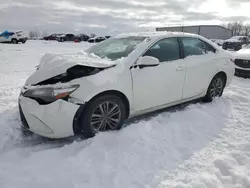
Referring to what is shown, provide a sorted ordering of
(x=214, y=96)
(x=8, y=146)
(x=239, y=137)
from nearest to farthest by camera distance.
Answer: (x=8, y=146) → (x=239, y=137) → (x=214, y=96)

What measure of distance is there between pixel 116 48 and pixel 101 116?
1338 mm

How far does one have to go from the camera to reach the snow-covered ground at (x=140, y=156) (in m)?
2.39

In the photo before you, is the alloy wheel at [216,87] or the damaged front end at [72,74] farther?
the alloy wheel at [216,87]

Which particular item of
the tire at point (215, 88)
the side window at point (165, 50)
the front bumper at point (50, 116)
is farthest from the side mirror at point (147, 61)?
the tire at point (215, 88)

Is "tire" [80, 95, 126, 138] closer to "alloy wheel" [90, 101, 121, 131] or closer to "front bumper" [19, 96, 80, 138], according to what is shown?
"alloy wheel" [90, 101, 121, 131]

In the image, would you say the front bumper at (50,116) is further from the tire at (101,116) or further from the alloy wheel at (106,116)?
the alloy wheel at (106,116)

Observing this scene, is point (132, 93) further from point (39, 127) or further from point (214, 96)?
point (214, 96)

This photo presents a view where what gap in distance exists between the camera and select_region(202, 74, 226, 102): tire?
16.0 feet

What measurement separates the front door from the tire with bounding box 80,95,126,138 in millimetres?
321

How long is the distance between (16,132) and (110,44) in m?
2.18

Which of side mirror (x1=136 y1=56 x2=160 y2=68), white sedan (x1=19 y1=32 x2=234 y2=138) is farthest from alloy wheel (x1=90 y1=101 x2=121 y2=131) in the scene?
side mirror (x1=136 y1=56 x2=160 y2=68)

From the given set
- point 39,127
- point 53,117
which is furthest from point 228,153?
point 39,127

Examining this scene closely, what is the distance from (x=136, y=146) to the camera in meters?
3.03

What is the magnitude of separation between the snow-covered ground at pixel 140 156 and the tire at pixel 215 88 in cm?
87
